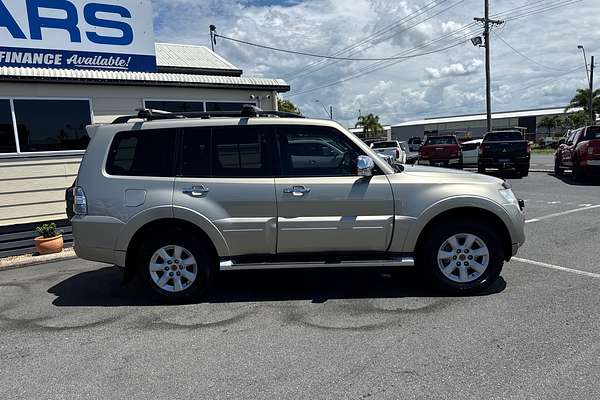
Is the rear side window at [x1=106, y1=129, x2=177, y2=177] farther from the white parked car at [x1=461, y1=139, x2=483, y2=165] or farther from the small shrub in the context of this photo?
the white parked car at [x1=461, y1=139, x2=483, y2=165]

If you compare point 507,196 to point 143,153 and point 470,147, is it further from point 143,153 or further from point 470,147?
point 470,147

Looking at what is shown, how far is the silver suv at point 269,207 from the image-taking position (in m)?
4.54

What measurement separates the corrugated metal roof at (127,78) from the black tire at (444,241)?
267 inches

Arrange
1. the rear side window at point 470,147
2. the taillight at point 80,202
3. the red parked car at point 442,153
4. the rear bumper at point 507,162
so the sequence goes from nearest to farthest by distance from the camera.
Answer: the taillight at point 80,202
the rear bumper at point 507,162
the red parked car at point 442,153
the rear side window at point 470,147

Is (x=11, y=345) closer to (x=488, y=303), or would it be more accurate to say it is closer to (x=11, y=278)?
(x=11, y=278)

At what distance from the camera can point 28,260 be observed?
6.96 metres

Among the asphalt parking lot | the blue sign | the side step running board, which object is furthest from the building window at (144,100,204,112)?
the side step running board

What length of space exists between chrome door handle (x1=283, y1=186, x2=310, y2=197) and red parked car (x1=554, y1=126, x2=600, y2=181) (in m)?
11.8

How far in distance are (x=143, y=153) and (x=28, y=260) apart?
145 inches

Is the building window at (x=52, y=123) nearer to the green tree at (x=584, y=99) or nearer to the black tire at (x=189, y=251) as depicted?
the black tire at (x=189, y=251)

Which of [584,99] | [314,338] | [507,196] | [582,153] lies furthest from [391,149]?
[584,99]

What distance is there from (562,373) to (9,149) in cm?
894

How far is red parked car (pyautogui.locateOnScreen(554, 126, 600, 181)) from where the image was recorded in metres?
12.9

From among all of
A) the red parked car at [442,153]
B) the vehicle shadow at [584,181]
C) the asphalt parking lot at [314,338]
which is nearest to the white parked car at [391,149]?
the red parked car at [442,153]
